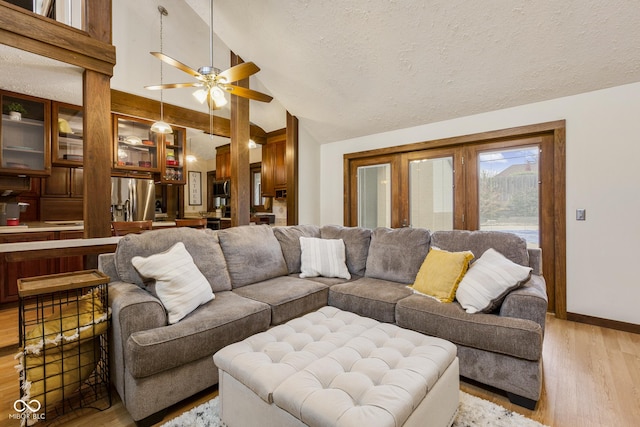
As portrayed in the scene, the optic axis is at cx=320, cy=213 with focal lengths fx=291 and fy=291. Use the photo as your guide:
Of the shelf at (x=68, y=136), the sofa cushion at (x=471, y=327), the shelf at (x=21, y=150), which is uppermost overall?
the shelf at (x=68, y=136)

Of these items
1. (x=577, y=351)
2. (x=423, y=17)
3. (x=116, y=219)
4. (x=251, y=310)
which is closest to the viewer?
(x=251, y=310)

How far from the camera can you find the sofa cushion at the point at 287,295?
2.15m

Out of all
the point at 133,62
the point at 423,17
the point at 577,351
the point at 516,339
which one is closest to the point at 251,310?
the point at 516,339

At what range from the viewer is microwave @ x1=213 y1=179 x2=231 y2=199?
6.92 meters

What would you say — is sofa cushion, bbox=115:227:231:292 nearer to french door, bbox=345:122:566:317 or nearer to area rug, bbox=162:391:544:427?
area rug, bbox=162:391:544:427

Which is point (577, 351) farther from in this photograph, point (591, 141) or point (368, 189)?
point (368, 189)

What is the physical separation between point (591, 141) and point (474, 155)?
1.05 meters

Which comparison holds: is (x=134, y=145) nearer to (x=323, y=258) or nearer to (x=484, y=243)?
(x=323, y=258)

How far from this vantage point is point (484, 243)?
2377mm

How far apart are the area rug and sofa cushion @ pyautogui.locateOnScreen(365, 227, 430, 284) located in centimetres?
106

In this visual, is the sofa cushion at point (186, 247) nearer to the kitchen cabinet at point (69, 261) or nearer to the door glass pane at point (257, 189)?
the kitchen cabinet at point (69, 261)

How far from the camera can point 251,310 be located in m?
1.96

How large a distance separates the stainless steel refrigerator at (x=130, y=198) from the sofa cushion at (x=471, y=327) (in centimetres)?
475

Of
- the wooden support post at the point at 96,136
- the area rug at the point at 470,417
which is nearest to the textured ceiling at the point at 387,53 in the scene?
the wooden support post at the point at 96,136
